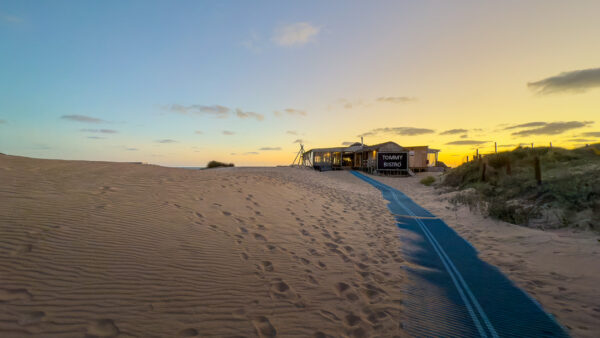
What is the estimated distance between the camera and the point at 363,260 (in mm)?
5781

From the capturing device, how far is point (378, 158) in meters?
35.8

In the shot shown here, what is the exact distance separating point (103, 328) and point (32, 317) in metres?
0.74

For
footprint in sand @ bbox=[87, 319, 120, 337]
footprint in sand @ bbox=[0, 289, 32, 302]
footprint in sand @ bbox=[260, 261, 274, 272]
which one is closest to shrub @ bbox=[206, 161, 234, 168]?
footprint in sand @ bbox=[260, 261, 274, 272]

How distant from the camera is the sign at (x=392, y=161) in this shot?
35.3 m

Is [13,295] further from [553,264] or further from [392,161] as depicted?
[392,161]

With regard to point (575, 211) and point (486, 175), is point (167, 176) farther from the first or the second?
point (486, 175)

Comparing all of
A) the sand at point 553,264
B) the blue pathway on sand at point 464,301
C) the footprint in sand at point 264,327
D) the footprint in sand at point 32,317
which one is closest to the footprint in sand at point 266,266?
the footprint in sand at point 264,327

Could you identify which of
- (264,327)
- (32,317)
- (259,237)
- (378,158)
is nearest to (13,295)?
(32,317)

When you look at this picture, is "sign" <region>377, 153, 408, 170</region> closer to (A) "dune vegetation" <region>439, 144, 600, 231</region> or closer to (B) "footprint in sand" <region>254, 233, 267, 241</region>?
(A) "dune vegetation" <region>439, 144, 600, 231</region>

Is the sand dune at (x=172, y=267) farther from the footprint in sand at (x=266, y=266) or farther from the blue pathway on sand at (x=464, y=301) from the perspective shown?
the blue pathway on sand at (x=464, y=301)

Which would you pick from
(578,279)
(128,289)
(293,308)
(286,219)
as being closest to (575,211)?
(578,279)

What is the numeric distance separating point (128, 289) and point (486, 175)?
2214 cm

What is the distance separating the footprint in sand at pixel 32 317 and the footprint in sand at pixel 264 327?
2243 mm

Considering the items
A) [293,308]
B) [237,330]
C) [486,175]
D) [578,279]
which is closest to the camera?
[237,330]
